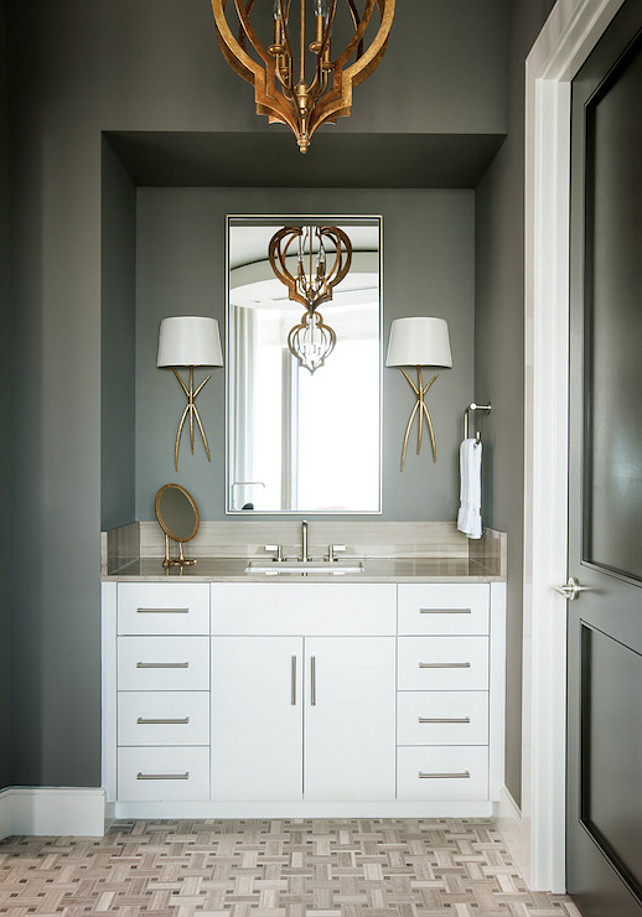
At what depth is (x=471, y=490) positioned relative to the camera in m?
A: 3.05

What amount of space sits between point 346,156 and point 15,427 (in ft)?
5.19

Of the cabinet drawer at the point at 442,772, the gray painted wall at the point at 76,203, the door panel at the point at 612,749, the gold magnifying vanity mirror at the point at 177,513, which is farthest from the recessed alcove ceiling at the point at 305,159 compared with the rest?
the cabinet drawer at the point at 442,772

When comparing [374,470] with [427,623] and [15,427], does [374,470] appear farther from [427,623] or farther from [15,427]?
[15,427]

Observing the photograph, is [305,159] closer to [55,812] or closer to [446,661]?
[446,661]

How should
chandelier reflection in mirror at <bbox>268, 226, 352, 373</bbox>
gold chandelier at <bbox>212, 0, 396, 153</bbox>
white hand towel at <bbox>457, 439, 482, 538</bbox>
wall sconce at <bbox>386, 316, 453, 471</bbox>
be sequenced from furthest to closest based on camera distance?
chandelier reflection in mirror at <bbox>268, 226, 352, 373</bbox>, wall sconce at <bbox>386, 316, 453, 471</bbox>, white hand towel at <bbox>457, 439, 482, 538</bbox>, gold chandelier at <bbox>212, 0, 396, 153</bbox>

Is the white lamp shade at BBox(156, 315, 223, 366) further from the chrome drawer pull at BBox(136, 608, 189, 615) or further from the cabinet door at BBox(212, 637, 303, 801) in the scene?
the cabinet door at BBox(212, 637, 303, 801)

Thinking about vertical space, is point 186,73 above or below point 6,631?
above

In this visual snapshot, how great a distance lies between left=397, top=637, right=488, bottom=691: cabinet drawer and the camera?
9.33 feet

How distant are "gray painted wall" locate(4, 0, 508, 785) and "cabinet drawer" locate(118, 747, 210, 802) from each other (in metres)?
0.11

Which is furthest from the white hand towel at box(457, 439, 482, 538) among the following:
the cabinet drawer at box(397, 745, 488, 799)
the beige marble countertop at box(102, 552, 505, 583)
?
the cabinet drawer at box(397, 745, 488, 799)

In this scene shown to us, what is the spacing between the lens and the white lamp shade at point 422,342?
319 cm

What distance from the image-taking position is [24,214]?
277 centimetres

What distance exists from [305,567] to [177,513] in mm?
597

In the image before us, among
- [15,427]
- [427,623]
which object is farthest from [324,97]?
[427,623]
